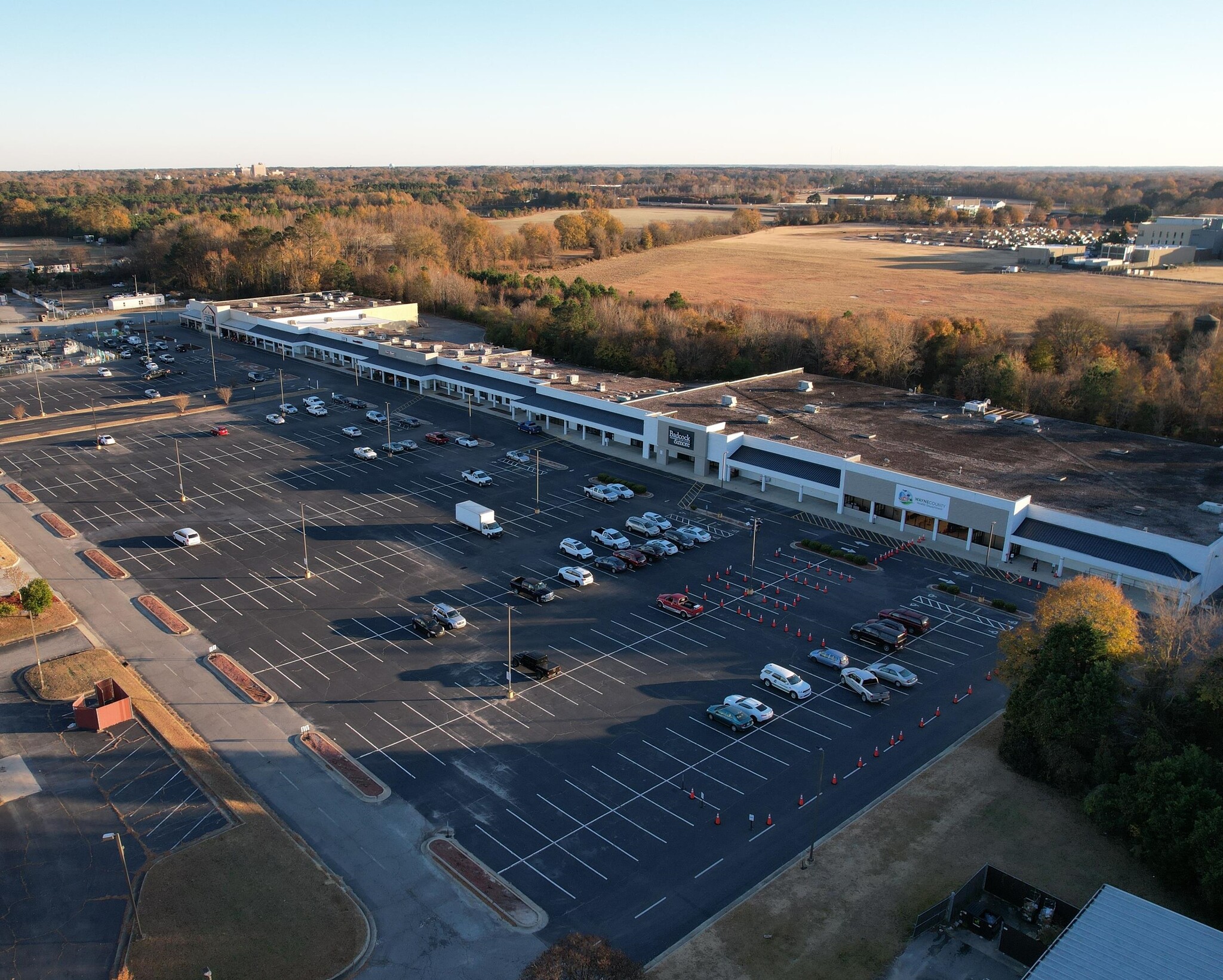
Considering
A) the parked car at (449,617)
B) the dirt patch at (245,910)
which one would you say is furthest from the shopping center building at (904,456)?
the dirt patch at (245,910)

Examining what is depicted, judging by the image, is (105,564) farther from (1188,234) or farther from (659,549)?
(1188,234)

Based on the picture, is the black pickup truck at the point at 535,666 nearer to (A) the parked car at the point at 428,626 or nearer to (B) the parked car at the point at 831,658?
(A) the parked car at the point at 428,626

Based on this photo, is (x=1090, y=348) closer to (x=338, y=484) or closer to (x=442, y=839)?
(x=338, y=484)

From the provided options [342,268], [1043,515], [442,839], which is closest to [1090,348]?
[1043,515]

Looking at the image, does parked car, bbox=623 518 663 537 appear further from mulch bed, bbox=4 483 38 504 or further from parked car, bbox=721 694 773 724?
mulch bed, bbox=4 483 38 504

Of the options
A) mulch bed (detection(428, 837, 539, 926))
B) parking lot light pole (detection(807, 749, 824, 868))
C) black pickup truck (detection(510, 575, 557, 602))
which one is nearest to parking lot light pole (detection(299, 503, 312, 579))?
black pickup truck (detection(510, 575, 557, 602))

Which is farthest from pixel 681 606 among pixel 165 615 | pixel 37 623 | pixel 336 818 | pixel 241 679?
pixel 37 623
